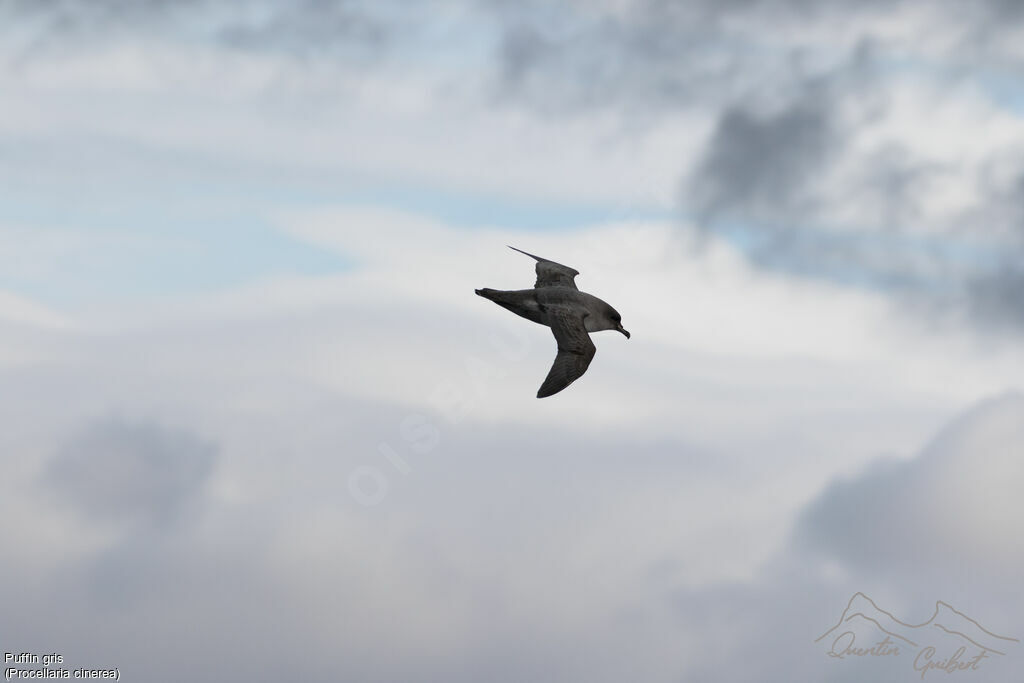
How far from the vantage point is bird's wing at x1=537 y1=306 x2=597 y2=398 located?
1489 inches

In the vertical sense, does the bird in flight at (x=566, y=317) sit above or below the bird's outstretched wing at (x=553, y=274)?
below

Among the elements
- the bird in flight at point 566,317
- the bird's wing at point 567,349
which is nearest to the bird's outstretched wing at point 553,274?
the bird in flight at point 566,317

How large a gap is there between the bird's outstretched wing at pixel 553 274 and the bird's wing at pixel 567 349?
4058 millimetres

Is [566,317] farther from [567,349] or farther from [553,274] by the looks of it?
[553,274]

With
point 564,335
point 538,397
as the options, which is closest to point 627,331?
point 564,335

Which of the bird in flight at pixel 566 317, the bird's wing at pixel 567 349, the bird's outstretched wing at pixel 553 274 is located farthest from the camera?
the bird's outstretched wing at pixel 553 274

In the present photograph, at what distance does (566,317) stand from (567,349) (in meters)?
1.99

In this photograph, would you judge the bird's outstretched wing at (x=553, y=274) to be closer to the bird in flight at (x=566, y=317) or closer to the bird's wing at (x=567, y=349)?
the bird in flight at (x=566, y=317)

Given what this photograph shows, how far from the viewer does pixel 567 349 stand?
129 feet

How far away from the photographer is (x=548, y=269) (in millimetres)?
46406

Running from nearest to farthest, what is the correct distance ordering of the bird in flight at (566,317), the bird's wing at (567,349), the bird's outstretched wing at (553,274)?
the bird's wing at (567,349) → the bird in flight at (566,317) → the bird's outstretched wing at (553,274)

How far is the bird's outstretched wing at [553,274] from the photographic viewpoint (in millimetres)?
45466

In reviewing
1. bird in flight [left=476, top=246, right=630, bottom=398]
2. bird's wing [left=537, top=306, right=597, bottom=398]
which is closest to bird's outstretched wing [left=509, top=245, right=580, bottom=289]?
bird in flight [left=476, top=246, right=630, bottom=398]

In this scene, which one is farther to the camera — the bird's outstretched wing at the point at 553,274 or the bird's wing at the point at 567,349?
the bird's outstretched wing at the point at 553,274
